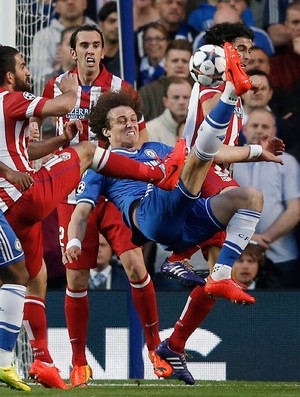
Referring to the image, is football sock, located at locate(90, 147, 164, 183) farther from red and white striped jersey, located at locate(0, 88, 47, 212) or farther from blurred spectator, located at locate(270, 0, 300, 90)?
blurred spectator, located at locate(270, 0, 300, 90)

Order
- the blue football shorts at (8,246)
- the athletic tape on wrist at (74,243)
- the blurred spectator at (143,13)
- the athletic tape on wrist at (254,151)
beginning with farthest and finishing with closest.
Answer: the blurred spectator at (143,13), the athletic tape on wrist at (74,243), the athletic tape on wrist at (254,151), the blue football shorts at (8,246)

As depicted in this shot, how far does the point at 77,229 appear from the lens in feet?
27.9

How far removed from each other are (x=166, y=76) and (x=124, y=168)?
170 inches

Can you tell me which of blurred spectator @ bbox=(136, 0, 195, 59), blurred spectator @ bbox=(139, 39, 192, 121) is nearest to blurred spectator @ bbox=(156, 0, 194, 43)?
blurred spectator @ bbox=(136, 0, 195, 59)

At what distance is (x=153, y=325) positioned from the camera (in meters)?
9.16

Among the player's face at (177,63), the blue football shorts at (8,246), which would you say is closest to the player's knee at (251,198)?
the blue football shorts at (8,246)

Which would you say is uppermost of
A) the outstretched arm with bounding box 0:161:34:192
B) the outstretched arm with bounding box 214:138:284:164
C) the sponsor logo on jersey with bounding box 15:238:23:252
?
the outstretched arm with bounding box 214:138:284:164

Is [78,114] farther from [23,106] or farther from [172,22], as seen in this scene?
[172,22]

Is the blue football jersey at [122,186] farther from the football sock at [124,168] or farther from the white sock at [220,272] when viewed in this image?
the white sock at [220,272]

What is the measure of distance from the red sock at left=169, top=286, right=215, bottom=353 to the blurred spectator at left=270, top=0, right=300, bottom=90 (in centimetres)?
361

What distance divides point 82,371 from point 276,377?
2.10m

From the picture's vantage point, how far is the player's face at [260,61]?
11.8 meters

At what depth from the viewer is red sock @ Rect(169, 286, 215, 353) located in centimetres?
877

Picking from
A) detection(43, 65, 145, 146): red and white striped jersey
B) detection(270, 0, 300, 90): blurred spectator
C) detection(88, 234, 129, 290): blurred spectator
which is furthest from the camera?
detection(270, 0, 300, 90): blurred spectator
